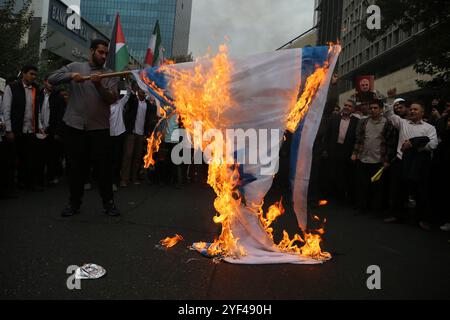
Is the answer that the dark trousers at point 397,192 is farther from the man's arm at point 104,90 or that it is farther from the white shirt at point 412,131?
the man's arm at point 104,90

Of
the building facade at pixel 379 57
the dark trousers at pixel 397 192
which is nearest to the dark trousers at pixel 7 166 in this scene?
the dark trousers at pixel 397 192

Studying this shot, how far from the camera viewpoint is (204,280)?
10.1ft

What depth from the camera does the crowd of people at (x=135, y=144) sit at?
5.00 m

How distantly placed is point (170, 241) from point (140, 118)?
16.9ft

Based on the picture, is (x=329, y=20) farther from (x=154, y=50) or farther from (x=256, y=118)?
(x=256, y=118)

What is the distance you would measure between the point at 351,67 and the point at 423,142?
47.5 meters

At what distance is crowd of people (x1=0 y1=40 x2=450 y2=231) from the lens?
5.00 meters

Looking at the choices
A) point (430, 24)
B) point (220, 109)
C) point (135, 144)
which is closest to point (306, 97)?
point (220, 109)

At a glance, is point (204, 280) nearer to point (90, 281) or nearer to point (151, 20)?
point (90, 281)

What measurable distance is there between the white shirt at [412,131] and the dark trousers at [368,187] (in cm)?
59

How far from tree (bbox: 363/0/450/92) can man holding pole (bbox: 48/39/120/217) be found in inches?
303

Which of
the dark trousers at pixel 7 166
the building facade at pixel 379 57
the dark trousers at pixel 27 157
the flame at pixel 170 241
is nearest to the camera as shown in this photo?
the flame at pixel 170 241

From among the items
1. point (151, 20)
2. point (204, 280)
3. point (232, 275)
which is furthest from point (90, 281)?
point (151, 20)
